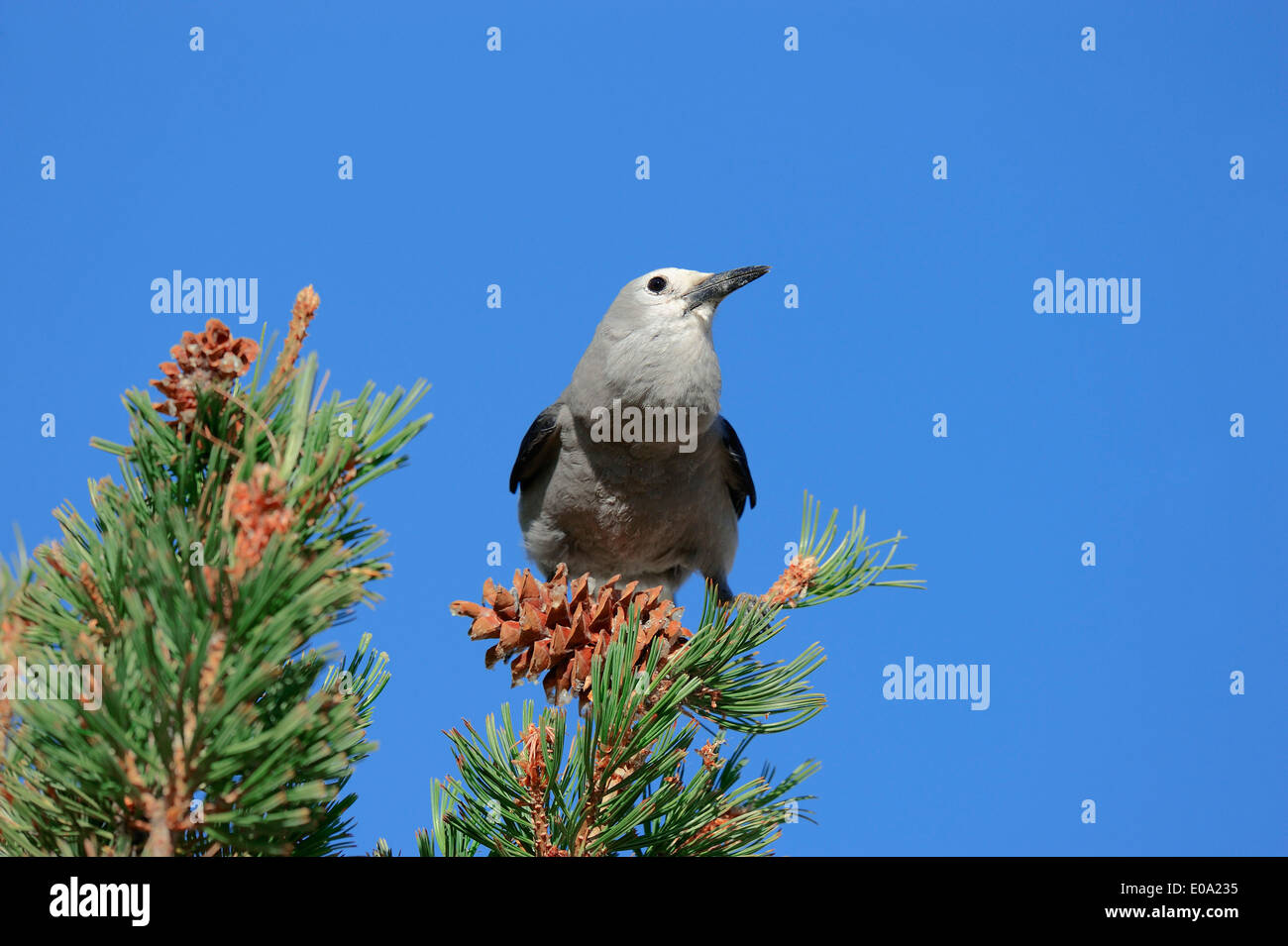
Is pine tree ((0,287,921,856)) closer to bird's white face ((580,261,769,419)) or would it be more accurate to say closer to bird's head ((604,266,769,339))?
bird's white face ((580,261,769,419))

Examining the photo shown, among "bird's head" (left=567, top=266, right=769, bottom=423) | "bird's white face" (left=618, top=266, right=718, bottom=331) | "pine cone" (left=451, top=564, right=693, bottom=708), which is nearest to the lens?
"pine cone" (left=451, top=564, right=693, bottom=708)

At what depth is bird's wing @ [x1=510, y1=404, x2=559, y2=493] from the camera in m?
5.08

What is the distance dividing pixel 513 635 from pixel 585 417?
2393 millimetres

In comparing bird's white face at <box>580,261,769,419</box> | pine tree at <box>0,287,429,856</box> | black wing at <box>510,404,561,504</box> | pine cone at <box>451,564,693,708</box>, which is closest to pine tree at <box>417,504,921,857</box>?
pine cone at <box>451,564,693,708</box>

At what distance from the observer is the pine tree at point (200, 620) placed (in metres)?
1.30

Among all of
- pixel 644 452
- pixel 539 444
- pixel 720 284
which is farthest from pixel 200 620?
pixel 539 444

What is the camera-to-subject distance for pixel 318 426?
143 centimetres

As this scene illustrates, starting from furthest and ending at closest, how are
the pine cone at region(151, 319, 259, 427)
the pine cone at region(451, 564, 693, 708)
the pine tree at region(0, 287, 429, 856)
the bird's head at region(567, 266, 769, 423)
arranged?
1. the bird's head at region(567, 266, 769, 423)
2. the pine cone at region(451, 564, 693, 708)
3. the pine cone at region(151, 319, 259, 427)
4. the pine tree at region(0, 287, 429, 856)

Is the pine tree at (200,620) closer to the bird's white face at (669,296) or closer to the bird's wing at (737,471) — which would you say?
the bird's white face at (669,296)

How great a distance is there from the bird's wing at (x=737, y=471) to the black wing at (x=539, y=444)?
2.77 feet

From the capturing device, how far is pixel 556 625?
2.57 metres
